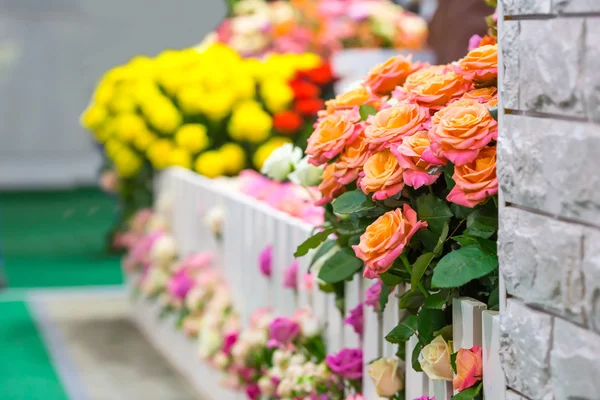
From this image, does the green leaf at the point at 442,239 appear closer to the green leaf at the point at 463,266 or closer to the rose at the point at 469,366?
the green leaf at the point at 463,266

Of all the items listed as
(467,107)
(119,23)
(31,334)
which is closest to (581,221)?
(467,107)

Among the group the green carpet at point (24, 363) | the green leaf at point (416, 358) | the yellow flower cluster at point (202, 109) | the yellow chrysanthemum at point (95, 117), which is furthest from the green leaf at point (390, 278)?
the yellow chrysanthemum at point (95, 117)

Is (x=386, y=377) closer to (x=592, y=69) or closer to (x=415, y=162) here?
(x=415, y=162)

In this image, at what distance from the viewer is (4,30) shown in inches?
413

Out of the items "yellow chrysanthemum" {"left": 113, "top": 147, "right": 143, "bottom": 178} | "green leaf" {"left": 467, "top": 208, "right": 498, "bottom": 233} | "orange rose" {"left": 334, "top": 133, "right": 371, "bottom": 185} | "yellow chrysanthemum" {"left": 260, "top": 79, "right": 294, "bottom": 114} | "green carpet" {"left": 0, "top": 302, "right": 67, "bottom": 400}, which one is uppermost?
"orange rose" {"left": 334, "top": 133, "right": 371, "bottom": 185}

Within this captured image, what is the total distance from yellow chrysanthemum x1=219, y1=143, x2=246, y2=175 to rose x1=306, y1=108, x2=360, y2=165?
2127 millimetres

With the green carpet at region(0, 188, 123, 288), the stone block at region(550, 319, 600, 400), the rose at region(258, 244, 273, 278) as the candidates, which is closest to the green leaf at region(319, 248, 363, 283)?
the stone block at region(550, 319, 600, 400)

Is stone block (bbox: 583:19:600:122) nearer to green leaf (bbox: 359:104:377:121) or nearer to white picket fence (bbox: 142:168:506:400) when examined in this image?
white picket fence (bbox: 142:168:506:400)

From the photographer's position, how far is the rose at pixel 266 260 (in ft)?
8.35

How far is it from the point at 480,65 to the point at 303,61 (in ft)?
8.20

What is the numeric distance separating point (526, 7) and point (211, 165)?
2.65m

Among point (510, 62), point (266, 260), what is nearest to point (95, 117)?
point (266, 260)

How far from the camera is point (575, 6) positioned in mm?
1011

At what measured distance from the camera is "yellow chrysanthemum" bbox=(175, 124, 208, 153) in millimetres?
3773
